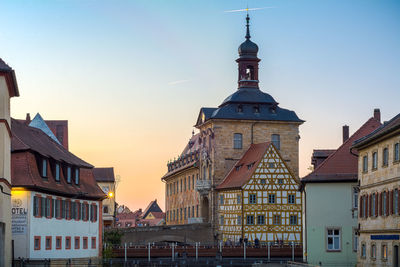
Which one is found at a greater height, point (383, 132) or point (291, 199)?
point (383, 132)

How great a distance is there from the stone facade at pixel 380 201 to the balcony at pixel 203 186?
45.5m

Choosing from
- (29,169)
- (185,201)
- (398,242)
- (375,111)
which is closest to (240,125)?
(185,201)

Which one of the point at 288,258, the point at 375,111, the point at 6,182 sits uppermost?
the point at 375,111

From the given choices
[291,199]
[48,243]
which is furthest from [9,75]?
[291,199]

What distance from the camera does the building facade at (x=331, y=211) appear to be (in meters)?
61.8

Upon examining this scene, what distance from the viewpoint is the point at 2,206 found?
42.7 m

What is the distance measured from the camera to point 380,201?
49.2 meters

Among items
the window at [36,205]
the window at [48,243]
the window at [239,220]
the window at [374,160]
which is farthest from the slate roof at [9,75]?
the window at [239,220]

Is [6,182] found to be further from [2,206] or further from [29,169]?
[29,169]

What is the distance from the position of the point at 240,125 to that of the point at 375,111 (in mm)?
29876

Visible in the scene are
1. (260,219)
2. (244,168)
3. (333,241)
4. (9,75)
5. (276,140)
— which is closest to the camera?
(9,75)

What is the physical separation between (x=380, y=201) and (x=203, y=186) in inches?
2020

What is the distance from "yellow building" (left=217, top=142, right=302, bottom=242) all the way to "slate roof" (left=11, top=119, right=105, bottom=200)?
2436cm

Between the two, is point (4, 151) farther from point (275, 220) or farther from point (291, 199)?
point (291, 199)
